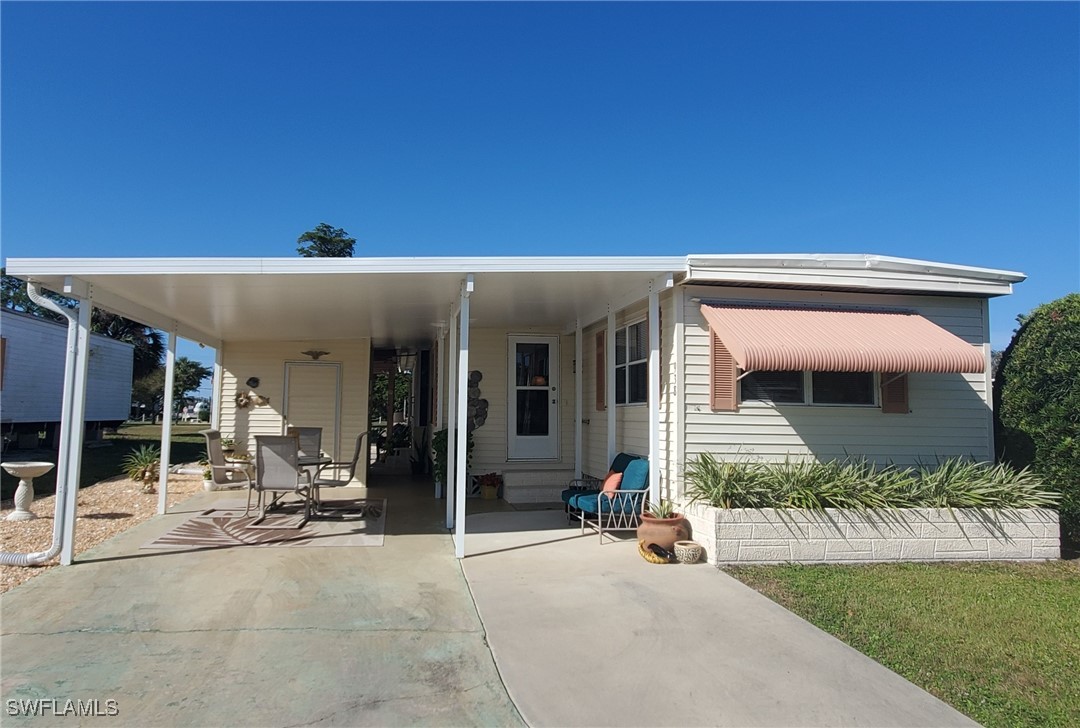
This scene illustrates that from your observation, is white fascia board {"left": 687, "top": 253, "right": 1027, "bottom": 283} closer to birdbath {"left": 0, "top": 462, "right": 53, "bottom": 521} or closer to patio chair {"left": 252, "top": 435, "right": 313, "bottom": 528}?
patio chair {"left": 252, "top": 435, "right": 313, "bottom": 528}

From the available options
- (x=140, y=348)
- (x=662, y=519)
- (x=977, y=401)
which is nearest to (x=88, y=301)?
(x=662, y=519)

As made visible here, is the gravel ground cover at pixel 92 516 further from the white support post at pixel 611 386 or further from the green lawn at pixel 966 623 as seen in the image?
the green lawn at pixel 966 623

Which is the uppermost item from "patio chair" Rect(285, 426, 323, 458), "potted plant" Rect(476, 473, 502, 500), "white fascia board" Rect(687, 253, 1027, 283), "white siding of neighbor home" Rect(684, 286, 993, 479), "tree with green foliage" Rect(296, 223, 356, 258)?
"tree with green foliage" Rect(296, 223, 356, 258)

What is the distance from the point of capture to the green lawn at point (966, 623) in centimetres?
333

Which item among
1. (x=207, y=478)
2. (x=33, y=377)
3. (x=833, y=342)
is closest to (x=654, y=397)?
(x=833, y=342)

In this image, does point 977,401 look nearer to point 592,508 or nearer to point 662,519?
point 662,519

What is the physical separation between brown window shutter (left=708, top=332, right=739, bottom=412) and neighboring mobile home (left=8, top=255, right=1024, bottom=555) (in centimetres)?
2

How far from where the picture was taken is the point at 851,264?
6.93 m

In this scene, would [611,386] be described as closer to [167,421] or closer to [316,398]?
[167,421]

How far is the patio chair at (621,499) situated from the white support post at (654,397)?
18cm

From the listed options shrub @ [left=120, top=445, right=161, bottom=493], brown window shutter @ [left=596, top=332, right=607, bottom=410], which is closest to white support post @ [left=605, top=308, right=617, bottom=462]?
brown window shutter @ [left=596, top=332, right=607, bottom=410]

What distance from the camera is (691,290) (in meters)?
6.79

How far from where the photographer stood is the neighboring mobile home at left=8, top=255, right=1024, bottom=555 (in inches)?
235

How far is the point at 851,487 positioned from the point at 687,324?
234 centimetres
